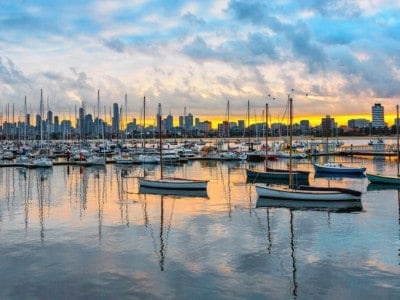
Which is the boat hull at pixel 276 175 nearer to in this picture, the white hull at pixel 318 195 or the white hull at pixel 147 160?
the white hull at pixel 318 195

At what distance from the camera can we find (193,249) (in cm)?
2703

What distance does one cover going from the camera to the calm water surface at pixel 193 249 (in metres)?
20.8

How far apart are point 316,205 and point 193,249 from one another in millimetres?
17194

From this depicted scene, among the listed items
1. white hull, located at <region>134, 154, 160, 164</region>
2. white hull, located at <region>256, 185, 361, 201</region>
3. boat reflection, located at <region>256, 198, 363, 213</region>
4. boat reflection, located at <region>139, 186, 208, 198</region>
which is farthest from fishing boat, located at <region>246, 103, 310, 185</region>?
white hull, located at <region>134, 154, 160, 164</region>

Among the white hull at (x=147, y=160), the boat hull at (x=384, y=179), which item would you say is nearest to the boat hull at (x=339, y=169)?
the boat hull at (x=384, y=179)

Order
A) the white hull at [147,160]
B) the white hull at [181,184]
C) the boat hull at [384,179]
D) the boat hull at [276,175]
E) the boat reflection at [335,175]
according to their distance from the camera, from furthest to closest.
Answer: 1. the white hull at [147,160]
2. the boat reflection at [335,175]
3. the boat hull at [276,175]
4. the boat hull at [384,179]
5. the white hull at [181,184]

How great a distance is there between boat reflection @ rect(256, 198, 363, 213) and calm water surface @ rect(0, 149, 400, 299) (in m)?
0.71

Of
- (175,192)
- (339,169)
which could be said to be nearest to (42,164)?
(175,192)

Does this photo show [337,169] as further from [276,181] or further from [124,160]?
[124,160]

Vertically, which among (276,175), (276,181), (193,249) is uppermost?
(276,175)

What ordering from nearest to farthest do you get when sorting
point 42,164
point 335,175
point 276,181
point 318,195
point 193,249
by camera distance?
point 193,249 → point 318,195 → point 276,181 → point 335,175 → point 42,164

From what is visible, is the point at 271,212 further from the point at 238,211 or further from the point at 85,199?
the point at 85,199

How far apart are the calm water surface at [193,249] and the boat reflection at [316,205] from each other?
2.32 feet

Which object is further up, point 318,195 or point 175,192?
point 318,195
